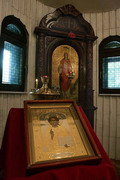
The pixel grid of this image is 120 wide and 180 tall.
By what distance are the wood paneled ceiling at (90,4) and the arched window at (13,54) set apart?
76 cm

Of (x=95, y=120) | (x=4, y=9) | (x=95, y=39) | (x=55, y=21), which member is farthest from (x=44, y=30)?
(x=95, y=120)

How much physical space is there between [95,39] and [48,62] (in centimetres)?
94

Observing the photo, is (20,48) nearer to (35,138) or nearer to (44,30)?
(44,30)

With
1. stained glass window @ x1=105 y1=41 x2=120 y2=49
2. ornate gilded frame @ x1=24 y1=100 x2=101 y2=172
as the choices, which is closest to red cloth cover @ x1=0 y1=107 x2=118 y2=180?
ornate gilded frame @ x1=24 y1=100 x2=101 y2=172

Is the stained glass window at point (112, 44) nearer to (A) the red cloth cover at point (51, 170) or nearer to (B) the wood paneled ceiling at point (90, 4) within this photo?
(B) the wood paneled ceiling at point (90, 4)

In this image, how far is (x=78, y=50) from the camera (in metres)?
2.46

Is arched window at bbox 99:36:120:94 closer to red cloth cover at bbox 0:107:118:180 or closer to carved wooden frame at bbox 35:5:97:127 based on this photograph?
carved wooden frame at bbox 35:5:97:127

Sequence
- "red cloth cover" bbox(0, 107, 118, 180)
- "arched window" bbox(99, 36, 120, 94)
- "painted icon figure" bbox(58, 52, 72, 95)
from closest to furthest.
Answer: "red cloth cover" bbox(0, 107, 118, 180) < "painted icon figure" bbox(58, 52, 72, 95) < "arched window" bbox(99, 36, 120, 94)

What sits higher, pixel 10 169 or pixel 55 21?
pixel 55 21

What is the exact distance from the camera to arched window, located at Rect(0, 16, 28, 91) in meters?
1.89

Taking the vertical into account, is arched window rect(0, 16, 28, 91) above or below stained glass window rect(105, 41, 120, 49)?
below

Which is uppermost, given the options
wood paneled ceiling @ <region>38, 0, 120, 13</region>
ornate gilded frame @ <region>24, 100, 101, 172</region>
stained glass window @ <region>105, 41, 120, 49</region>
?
wood paneled ceiling @ <region>38, 0, 120, 13</region>

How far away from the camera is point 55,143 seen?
0.69 meters

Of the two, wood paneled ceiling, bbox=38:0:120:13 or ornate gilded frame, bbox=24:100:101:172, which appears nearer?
ornate gilded frame, bbox=24:100:101:172
